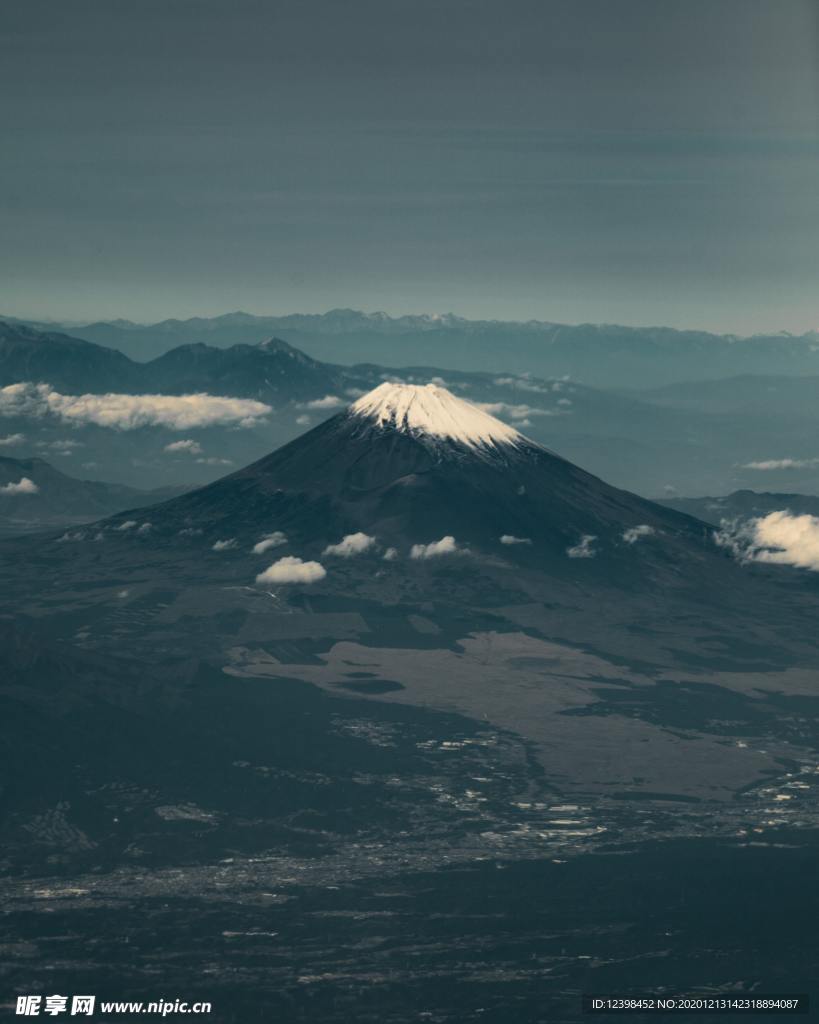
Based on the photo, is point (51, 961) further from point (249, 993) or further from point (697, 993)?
point (697, 993)

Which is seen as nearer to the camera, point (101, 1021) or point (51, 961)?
point (101, 1021)

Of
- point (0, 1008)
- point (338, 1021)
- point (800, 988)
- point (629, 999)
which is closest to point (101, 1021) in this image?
point (0, 1008)

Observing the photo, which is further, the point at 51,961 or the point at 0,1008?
the point at 51,961

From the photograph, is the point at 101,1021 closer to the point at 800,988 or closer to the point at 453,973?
the point at 453,973

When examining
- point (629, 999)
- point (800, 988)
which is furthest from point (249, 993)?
point (800, 988)

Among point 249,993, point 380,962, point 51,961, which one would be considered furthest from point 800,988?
point 51,961

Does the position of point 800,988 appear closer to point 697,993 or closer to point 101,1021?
point 697,993
